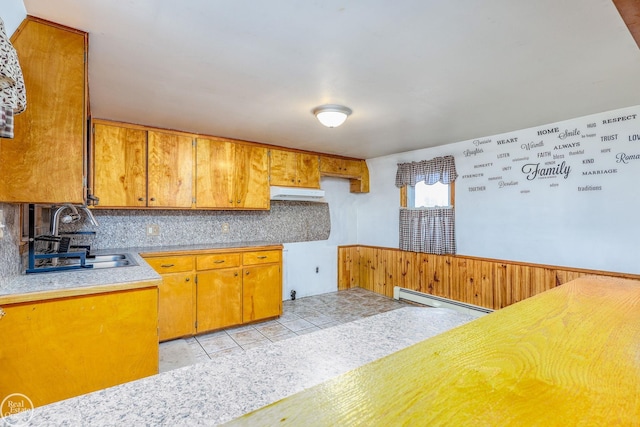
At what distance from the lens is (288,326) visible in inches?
138

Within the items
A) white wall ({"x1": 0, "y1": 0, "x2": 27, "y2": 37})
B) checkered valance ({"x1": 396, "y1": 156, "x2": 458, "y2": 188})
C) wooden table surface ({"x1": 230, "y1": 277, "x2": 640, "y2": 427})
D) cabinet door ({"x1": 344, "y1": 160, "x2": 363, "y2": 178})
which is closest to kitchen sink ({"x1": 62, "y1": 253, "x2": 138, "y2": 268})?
white wall ({"x1": 0, "y1": 0, "x2": 27, "y2": 37})

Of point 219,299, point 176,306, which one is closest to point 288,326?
point 219,299

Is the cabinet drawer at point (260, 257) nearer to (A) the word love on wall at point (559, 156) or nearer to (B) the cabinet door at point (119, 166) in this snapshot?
(B) the cabinet door at point (119, 166)

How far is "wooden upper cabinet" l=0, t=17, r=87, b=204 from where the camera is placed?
1.47 meters

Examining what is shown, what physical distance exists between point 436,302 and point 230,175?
2.96 m

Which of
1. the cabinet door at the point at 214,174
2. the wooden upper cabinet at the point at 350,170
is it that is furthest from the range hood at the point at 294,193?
the cabinet door at the point at 214,174

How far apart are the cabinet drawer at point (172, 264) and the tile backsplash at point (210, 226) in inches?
23.1

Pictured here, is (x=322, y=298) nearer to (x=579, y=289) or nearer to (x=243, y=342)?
(x=243, y=342)

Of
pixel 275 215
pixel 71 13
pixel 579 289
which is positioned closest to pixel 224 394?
pixel 579 289

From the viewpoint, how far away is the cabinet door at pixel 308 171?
4.21m

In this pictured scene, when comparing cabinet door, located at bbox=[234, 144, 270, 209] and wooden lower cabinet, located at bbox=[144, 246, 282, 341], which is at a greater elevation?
cabinet door, located at bbox=[234, 144, 270, 209]

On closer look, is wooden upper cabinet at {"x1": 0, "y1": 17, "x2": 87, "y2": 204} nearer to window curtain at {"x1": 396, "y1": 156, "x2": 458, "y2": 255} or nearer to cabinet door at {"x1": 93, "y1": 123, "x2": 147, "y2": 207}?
cabinet door at {"x1": 93, "y1": 123, "x2": 147, "y2": 207}

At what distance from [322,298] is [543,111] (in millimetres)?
3403

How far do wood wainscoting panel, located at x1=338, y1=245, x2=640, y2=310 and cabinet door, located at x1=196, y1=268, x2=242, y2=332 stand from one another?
2.05 m
